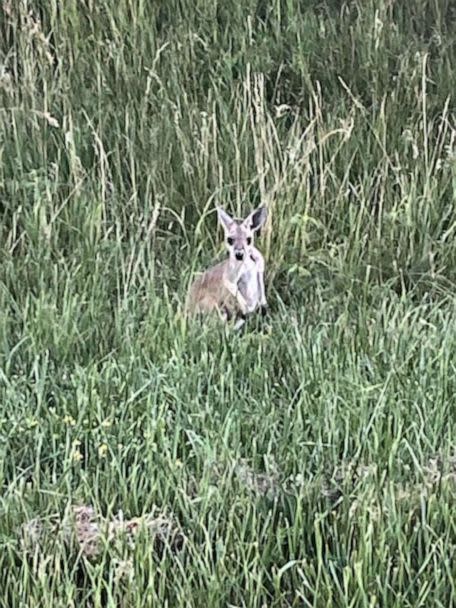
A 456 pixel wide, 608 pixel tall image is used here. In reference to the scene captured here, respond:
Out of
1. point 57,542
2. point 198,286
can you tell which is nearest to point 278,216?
point 198,286

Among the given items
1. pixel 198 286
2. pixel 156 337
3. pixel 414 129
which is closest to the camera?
pixel 156 337

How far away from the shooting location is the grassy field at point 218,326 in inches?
112

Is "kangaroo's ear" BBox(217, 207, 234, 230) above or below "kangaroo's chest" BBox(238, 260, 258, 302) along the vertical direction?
above

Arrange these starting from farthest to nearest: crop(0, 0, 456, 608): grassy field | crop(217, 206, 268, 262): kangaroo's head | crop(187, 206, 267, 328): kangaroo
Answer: crop(217, 206, 268, 262): kangaroo's head
crop(187, 206, 267, 328): kangaroo
crop(0, 0, 456, 608): grassy field

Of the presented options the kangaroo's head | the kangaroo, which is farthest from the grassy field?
the kangaroo's head

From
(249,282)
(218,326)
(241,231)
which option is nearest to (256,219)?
(241,231)

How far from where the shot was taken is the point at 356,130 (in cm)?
546

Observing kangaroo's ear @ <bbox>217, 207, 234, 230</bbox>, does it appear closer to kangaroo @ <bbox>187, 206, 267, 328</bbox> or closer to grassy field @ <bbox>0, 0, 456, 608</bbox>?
kangaroo @ <bbox>187, 206, 267, 328</bbox>

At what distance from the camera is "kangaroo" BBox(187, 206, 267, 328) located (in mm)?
4320

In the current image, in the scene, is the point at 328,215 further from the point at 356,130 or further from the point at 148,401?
the point at 148,401

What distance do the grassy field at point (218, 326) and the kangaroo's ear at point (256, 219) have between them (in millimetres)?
244

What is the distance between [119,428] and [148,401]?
134 millimetres

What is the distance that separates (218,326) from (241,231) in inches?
23.3

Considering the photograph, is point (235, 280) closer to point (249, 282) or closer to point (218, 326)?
point (249, 282)
